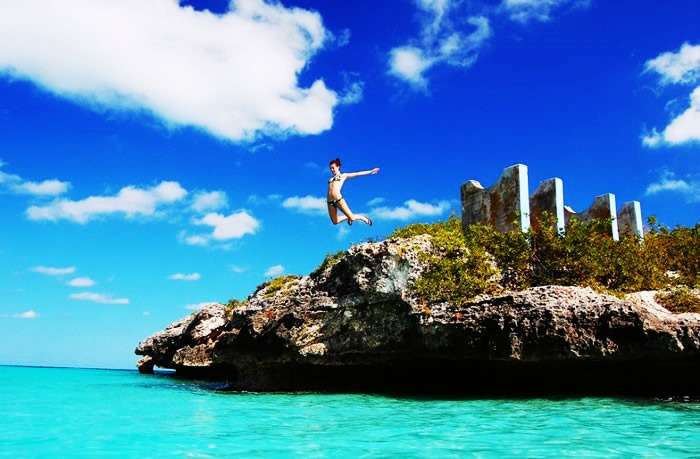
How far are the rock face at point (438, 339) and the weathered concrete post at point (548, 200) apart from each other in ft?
12.6

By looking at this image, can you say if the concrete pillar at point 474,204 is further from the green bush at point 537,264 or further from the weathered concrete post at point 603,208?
the weathered concrete post at point 603,208

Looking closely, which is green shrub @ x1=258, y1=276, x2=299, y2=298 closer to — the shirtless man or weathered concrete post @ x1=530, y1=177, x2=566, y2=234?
the shirtless man

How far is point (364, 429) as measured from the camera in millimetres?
7051

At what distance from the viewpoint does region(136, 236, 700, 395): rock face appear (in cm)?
1005

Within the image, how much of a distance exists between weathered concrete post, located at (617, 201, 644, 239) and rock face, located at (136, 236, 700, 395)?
747 cm

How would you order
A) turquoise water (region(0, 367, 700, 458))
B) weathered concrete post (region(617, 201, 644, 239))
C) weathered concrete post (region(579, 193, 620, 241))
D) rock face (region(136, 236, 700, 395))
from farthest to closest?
weathered concrete post (region(617, 201, 644, 239)) → weathered concrete post (region(579, 193, 620, 241)) → rock face (region(136, 236, 700, 395)) → turquoise water (region(0, 367, 700, 458))

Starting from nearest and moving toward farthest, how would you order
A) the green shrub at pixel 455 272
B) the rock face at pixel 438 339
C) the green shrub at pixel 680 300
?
1. the rock face at pixel 438 339
2. the green shrub at pixel 680 300
3. the green shrub at pixel 455 272

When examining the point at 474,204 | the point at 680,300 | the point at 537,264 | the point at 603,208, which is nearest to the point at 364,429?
the point at 537,264

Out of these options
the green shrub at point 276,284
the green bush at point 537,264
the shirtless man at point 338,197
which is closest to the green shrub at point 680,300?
the green bush at point 537,264

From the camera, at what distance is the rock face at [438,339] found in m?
10.1

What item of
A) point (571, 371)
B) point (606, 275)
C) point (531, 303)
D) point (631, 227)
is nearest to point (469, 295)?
point (531, 303)

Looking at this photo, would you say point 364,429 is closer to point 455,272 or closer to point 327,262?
point 455,272

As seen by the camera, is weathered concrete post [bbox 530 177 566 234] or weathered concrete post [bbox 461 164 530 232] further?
weathered concrete post [bbox 530 177 566 234]

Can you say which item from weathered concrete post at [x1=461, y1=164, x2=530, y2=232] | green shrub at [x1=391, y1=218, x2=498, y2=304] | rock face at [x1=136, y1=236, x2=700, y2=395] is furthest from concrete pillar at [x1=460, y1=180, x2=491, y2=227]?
rock face at [x1=136, y1=236, x2=700, y2=395]
